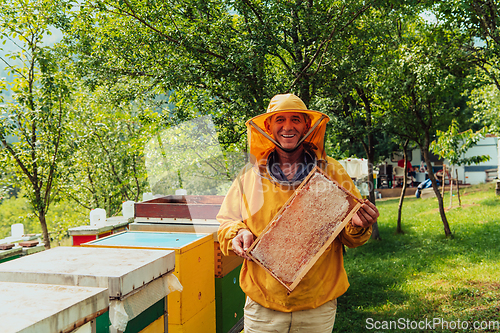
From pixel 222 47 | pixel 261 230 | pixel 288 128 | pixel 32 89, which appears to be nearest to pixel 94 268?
pixel 261 230

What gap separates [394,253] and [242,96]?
6.51m

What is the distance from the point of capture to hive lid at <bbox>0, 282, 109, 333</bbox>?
3.72 feet

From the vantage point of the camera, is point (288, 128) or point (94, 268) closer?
point (94, 268)

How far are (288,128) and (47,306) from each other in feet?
5.02

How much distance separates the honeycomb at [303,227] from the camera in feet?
6.08

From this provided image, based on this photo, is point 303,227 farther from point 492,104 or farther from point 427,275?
point 492,104

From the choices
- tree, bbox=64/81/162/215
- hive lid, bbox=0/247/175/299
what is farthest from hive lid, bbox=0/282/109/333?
tree, bbox=64/81/162/215

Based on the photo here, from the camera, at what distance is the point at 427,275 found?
679cm

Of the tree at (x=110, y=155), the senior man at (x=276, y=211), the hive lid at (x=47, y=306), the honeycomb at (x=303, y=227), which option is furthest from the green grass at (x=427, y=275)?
the tree at (x=110, y=155)

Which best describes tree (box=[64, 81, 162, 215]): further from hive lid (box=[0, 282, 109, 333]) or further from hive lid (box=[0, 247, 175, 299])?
hive lid (box=[0, 282, 109, 333])

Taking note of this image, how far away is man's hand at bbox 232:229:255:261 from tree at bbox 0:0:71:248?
4789 millimetres

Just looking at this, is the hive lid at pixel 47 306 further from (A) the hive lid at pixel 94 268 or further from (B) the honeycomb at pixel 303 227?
(B) the honeycomb at pixel 303 227

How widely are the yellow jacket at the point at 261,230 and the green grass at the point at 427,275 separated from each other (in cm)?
343

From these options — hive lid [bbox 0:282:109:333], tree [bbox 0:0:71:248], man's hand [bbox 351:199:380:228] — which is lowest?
hive lid [bbox 0:282:109:333]
